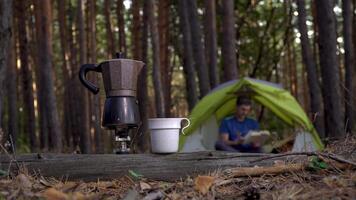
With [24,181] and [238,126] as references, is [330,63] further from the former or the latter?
[24,181]

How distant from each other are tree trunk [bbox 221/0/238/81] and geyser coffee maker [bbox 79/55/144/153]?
551 centimetres

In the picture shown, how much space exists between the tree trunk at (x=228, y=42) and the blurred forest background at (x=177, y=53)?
2cm

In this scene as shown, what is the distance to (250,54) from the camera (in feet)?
55.0

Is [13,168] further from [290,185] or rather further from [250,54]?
[250,54]

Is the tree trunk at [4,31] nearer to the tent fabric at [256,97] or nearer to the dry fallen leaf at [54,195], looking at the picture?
the dry fallen leaf at [54,195]

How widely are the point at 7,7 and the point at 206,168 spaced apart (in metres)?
2.99

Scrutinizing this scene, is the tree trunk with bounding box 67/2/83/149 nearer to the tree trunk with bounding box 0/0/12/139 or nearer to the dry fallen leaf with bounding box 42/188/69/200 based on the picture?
the tree trunk with bounding box 0/0/12/139

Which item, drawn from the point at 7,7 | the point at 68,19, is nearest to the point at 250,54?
the point at 68,19

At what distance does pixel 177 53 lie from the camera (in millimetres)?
19234

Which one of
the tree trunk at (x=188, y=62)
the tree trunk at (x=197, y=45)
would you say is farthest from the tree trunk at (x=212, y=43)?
the tree trunk at (x=188, y=62)

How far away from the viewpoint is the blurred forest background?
7208 mm

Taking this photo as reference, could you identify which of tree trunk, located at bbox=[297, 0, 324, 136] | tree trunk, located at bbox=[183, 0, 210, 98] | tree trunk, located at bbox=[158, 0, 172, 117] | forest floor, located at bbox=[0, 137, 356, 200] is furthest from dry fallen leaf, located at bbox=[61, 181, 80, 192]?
tree trunk, located at bbox=[158, 0, 172, 117]

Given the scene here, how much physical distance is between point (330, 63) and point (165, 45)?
11778 mm

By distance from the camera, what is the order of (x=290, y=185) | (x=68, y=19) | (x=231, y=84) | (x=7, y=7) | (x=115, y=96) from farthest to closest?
(x=68, y=19)
(x=231, y=84)
(x=7, y=7)
(x=115, y=96)
(x=290, y=185)
